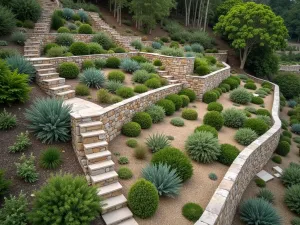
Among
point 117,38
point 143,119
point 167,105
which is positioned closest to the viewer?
point 143,119

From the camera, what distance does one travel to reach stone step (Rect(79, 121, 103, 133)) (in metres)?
5.65

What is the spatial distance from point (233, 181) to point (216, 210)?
4.45ft

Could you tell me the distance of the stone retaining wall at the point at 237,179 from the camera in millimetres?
4844

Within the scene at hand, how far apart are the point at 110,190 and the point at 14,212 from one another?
6.20 feet

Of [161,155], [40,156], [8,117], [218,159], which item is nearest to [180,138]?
[218,159]

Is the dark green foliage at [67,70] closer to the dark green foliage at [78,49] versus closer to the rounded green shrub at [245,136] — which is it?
the dark green foliage at [78,49]

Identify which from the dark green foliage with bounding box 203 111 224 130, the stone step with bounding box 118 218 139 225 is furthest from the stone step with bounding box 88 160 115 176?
the dark green foliage with bounding box 203 111 224 130

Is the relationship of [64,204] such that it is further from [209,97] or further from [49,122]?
[209,97]

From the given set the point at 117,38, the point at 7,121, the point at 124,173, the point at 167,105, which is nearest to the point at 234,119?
the point at 167,105

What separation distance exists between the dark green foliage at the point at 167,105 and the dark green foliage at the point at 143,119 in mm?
1661

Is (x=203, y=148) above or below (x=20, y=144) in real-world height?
below

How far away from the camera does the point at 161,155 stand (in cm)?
634

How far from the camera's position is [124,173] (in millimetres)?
5820

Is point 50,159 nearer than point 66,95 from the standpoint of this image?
Yes
